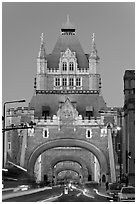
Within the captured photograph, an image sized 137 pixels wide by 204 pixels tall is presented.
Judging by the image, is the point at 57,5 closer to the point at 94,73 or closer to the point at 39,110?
the point at 94,73

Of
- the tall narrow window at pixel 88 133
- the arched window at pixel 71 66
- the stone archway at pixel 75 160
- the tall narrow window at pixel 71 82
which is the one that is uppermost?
the arched window at pixel 71 66

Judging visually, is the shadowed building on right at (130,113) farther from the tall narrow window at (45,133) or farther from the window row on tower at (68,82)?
the tall narrow window at (45,133)

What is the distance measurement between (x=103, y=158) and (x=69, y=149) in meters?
7.93

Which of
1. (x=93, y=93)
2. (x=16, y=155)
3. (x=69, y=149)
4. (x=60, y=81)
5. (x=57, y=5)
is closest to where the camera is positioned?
(x=57, y=5)

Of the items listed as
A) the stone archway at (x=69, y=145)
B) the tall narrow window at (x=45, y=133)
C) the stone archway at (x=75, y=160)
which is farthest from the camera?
the stone archway at (x=75, y=160)

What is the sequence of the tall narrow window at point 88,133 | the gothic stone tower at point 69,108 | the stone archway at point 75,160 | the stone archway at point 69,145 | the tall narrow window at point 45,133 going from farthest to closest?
1. the stone archway at point 75,160
2. the stone archway at point 69,145
3. the tall narrow window at point 88,133
4. the tall narrow window at point 45,133
5. the gothic stone tower at point 69,108

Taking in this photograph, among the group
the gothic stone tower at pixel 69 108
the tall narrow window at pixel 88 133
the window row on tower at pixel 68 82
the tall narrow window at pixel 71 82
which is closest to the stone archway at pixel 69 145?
the gothic stone tower at pixel 69 108

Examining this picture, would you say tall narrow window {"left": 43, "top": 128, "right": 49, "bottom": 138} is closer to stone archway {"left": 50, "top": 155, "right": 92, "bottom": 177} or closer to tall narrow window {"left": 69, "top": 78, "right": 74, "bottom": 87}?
tall narrow window {"left": 69, "top": 78, "right": 74, "bottom": 87}

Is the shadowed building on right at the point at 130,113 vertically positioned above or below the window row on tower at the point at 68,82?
below

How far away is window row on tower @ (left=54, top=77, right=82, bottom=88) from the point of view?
30250 millimetres

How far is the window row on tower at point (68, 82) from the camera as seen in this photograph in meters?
30.2

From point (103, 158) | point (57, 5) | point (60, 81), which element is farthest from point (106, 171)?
point (57, 5)

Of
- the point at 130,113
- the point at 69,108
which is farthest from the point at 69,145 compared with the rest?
the point at 130,113

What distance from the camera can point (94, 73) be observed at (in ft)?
97.6
